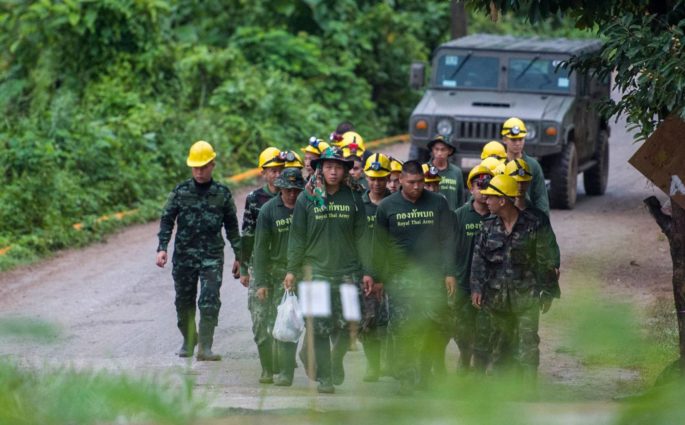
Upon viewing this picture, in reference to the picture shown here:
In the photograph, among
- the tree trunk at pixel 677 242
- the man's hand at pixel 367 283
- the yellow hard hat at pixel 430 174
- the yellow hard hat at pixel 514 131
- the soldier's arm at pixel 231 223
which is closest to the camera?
the tree trunk at pixel 677 242

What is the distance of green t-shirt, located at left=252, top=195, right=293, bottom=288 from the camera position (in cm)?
967

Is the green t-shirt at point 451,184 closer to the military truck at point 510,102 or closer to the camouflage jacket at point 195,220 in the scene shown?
the camouflage jacket at point 195,220

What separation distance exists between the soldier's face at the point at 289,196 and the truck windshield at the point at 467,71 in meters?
9.76

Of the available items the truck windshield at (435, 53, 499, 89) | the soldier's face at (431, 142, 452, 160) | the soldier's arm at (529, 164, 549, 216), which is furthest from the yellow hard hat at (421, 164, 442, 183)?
the truck windshield at (435, 53, 499, 89)

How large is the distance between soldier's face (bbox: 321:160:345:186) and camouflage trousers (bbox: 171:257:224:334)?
1.85 metres

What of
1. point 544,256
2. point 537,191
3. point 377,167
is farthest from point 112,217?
point 544,256

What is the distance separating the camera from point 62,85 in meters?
23.7

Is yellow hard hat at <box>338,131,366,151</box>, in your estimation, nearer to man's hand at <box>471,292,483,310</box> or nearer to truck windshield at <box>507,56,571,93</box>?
man's hand at <box>471,292,483,310</box>

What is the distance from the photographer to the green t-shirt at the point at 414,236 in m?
9.31

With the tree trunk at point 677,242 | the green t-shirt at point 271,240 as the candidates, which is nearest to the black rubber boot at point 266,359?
the green t-shirt at point 271,240

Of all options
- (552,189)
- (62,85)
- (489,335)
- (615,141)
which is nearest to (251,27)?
(62,85)

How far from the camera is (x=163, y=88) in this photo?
2391 centimetres

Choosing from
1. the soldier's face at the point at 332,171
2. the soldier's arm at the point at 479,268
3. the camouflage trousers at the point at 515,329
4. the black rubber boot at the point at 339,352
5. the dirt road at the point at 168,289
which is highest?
the soldier's face at the point at 332,171

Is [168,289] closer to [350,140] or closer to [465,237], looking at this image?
[350,140]
